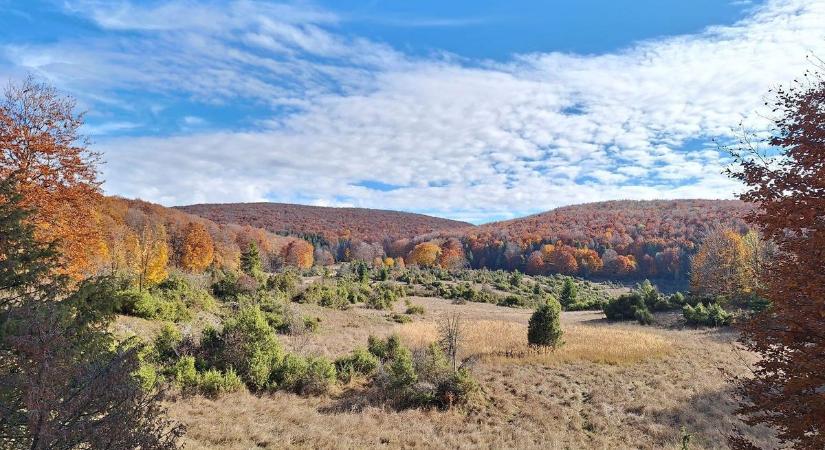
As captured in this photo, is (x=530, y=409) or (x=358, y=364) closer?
(x=530, y=409)

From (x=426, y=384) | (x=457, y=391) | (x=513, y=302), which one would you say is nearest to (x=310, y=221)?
(x=513, y=302)

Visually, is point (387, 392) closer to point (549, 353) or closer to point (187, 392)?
point (187, 392)

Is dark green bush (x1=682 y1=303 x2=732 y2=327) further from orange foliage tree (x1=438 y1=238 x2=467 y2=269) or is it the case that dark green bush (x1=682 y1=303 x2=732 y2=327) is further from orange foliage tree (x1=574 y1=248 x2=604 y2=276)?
orange foliage tree (x1=438 y1=238 x2=467 y2=269)

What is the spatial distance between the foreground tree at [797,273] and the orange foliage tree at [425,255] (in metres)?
105

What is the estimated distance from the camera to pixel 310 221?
17412 cm

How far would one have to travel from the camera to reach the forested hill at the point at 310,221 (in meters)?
158

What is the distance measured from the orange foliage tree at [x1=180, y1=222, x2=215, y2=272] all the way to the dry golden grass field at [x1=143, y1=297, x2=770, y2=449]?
44.1m

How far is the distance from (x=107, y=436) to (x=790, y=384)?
725 cm

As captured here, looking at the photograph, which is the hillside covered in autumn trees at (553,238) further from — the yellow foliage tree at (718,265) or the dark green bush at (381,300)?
the dark green bush at (381,300)

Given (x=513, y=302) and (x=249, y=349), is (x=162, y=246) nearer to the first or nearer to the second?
(x=249, y=349)

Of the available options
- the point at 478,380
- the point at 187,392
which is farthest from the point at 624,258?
the point at 187,392

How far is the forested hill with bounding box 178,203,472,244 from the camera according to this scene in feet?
517

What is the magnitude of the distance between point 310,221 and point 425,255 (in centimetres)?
Answer: 7402

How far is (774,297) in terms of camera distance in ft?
19.1
